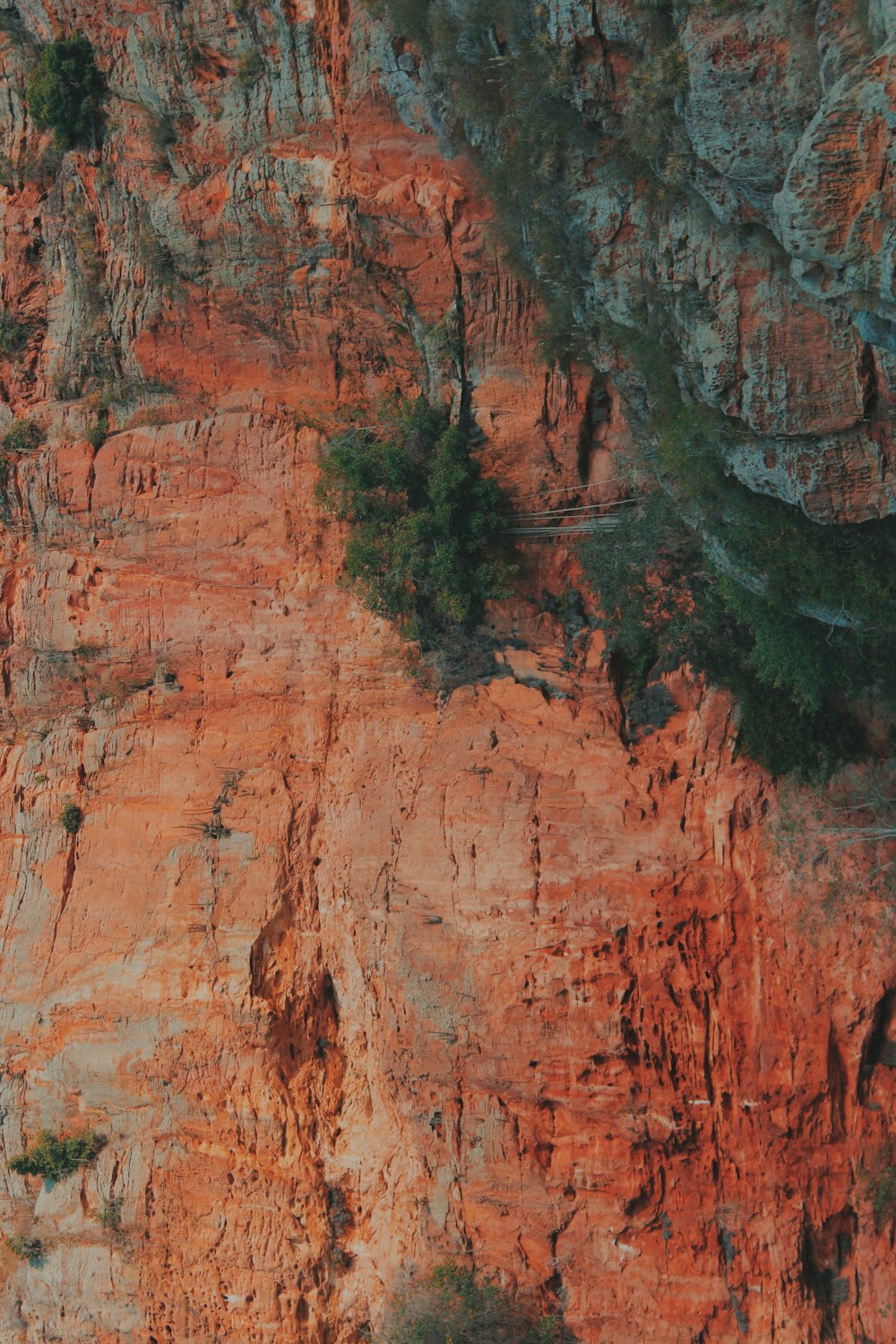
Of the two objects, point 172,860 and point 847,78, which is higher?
point 847,78

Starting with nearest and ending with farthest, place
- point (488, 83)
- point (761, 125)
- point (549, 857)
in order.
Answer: point (761, 125)
point (488, 83)
point (549, 857)

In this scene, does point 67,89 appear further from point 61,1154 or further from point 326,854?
point 61,1154

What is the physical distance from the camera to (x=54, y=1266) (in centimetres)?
1405

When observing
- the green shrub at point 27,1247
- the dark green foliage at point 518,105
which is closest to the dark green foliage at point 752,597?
the dark green foliage at point 518,105

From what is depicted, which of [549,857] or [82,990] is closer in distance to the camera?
[549,857]

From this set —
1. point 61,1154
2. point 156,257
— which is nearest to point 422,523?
point 156,257

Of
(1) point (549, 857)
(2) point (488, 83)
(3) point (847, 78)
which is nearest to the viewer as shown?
(3) point (847, 78)

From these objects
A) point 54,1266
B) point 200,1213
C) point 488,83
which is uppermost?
point 488,83

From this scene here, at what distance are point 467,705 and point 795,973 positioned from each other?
15.7ft

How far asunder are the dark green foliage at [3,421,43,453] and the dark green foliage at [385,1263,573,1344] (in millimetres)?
11910

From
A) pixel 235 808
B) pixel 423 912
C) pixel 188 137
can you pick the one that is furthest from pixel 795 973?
pixel 188 137

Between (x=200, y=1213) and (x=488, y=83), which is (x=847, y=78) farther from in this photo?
(x=200, y=1213)

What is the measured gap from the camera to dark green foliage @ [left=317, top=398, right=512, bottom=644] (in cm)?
1374

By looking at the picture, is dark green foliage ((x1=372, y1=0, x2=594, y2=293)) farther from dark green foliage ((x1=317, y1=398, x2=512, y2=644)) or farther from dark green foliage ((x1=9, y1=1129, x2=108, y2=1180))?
dark green foliage ((x1=9, y1=1129, x2=108, y2=1180))
